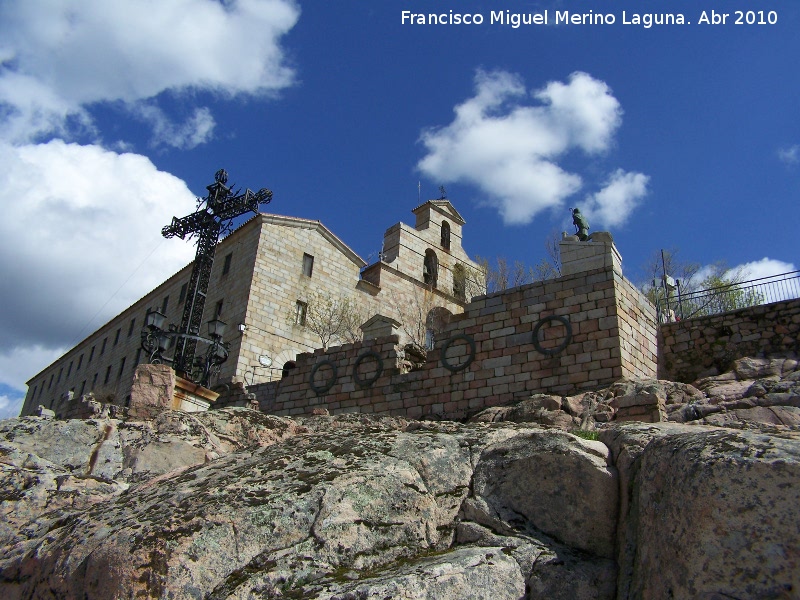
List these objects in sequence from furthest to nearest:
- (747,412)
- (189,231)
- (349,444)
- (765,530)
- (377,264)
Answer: (377,264) → (189,231) → (747,412) → (349,444) → (765,530)

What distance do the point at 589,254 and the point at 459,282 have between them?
1912 centimetres

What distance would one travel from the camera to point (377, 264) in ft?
97.8

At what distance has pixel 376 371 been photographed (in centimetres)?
1348

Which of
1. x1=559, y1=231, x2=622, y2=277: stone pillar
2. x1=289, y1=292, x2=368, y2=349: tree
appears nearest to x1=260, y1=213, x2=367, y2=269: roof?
x1=289, y1=292, x2=368, y2=349: tree

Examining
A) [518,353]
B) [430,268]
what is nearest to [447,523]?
[518,353]

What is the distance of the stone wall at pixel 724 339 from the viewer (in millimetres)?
10992

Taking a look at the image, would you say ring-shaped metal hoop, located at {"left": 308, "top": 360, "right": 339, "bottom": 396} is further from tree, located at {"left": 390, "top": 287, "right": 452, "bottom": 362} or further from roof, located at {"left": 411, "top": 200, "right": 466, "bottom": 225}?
roof, located at {"left": 411, "top": 200, "right": 466, "bottom": 225}

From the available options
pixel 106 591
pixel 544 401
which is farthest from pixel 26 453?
pixel 544 401

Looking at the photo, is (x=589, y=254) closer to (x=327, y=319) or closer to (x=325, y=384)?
(x=325, y=384)

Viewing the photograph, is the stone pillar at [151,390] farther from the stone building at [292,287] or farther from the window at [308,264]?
the window at [308,264]

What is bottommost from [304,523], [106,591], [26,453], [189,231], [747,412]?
[106,591]

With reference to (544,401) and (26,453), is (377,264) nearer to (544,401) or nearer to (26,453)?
(544,401)

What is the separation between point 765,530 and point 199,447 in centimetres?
428

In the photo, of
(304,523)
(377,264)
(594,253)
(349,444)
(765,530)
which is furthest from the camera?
(377,264)
